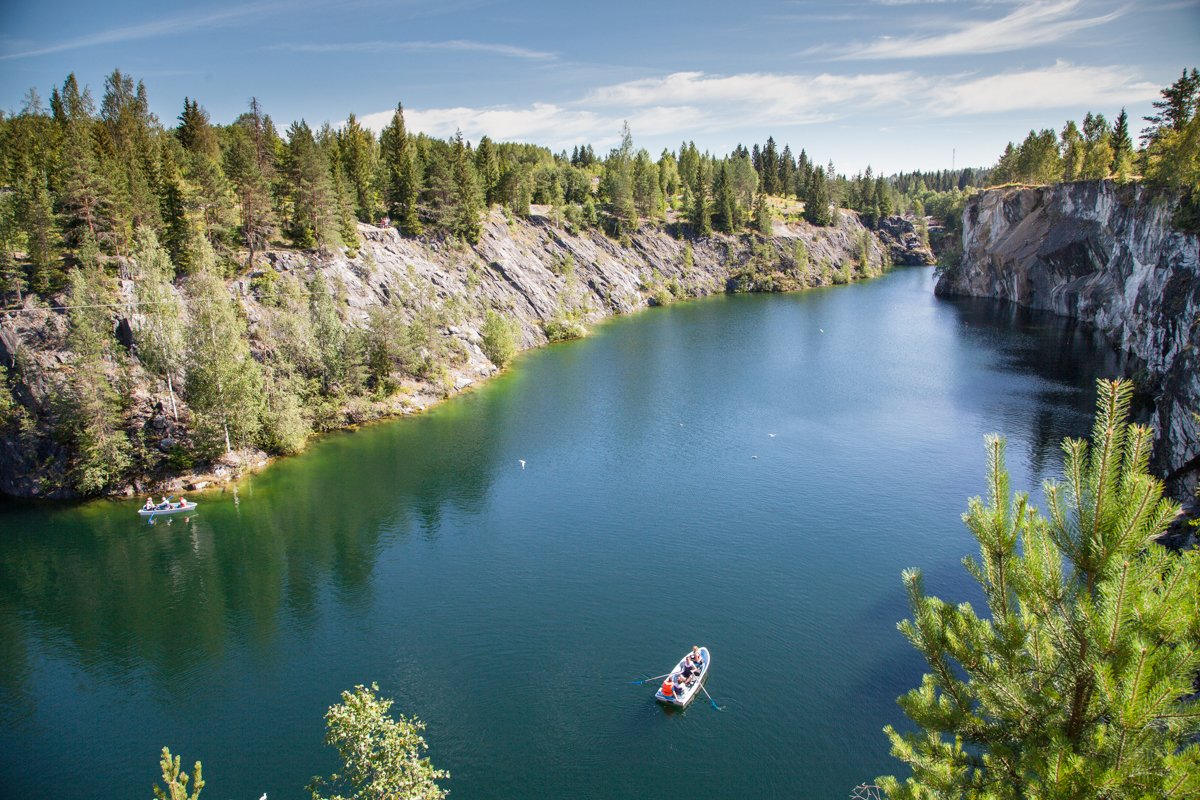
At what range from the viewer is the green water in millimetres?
27531

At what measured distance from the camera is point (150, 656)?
34.3 metres

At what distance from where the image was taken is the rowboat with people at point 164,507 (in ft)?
159

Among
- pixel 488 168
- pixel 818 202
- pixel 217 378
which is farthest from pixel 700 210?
pixel 217 378

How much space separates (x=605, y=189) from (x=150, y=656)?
12410 cm

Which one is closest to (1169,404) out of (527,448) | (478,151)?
(527,448)

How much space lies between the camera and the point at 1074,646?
28.4ft

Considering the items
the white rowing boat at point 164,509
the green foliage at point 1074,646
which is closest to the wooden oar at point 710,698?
the green foliage at point 1074,646

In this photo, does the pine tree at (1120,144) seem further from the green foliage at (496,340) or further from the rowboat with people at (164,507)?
the rowboat with people at (164,507)

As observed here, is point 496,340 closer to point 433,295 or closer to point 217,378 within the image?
point 433,295

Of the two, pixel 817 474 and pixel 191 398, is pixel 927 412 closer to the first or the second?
pixel 817 474

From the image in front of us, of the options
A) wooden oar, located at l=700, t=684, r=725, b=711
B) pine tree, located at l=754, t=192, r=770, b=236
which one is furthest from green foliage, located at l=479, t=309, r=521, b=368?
pine tree, located at l=754, t=192, r=770, b=236

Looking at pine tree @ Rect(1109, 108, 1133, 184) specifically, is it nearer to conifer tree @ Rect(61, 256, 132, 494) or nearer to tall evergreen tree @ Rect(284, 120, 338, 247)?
tall evergreen tree @ Rect(284, 120, 338, 247)

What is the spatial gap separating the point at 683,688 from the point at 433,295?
218ft

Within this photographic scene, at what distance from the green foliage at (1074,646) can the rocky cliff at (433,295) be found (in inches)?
2200
